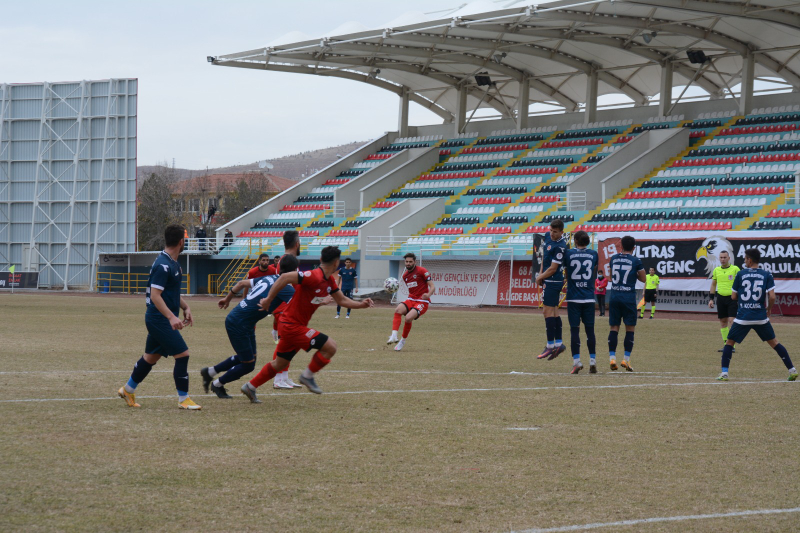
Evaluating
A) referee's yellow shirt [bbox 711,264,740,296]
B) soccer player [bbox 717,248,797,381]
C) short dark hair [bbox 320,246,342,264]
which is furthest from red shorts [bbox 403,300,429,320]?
short dark hair [bbox 320,246,342,264]

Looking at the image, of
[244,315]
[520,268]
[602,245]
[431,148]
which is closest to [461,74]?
[431,148]

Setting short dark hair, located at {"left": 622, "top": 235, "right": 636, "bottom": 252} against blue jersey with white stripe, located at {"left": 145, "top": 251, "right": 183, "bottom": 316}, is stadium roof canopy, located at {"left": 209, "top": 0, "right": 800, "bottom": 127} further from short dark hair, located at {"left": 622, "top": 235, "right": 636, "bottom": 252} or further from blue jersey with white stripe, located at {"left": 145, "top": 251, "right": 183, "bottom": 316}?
blue jersey with white stripe, located at {"left": 145, "top": 251, "right": 183, "bottom": 316}

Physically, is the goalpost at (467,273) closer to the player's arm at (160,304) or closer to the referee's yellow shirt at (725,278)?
the referee's yellow shirt at (725,278)

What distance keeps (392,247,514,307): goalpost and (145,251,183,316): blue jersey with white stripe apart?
29919 mm

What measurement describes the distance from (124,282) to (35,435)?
164ft

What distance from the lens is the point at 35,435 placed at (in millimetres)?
7812

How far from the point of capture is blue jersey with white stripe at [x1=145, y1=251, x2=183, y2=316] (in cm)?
939

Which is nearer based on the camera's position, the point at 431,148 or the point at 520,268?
the point at 520,268

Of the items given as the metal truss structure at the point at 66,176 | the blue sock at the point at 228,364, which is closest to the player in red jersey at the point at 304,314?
the blue sock at the point at 228,364

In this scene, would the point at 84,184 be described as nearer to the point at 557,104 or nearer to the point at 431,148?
the point at 431,148

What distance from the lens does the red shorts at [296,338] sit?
996 cm

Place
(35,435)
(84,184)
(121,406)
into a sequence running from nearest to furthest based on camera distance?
(35,435)
(121,406)
(84,184)

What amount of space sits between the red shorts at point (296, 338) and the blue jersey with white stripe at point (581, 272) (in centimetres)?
476

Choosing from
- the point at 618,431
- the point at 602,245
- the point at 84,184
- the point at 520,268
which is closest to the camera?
the point at 618,431
